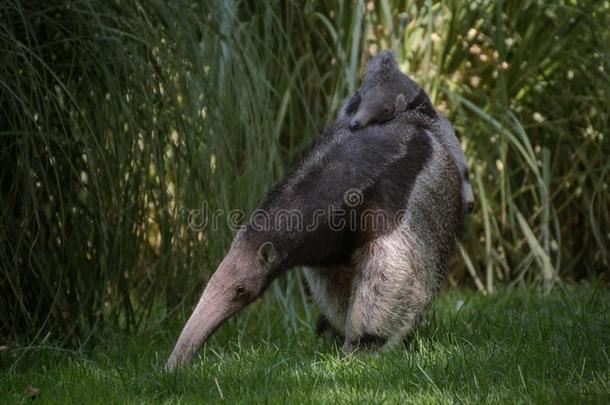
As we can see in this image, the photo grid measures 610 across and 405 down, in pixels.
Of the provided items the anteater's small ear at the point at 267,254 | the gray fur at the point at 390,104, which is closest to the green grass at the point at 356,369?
the anteater's small ear at the point at 267,254

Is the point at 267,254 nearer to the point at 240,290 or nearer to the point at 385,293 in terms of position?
the point at 240,290

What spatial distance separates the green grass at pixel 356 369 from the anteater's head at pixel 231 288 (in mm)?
127

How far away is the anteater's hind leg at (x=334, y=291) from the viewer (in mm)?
4566

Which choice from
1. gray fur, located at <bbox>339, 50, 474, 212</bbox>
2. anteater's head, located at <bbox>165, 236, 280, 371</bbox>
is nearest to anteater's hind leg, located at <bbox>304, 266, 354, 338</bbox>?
anteater's head, located at <bbox>165, 236, 280, 371</bbox>

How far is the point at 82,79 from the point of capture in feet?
15.2

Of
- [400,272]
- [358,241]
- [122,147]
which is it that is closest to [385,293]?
[400,272]

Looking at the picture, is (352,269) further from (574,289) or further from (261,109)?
(574,289)

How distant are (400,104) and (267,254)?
1.18 m

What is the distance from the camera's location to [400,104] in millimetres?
4895

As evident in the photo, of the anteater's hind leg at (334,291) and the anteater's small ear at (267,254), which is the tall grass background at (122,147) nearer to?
the anteater's hind leg at (334,291)

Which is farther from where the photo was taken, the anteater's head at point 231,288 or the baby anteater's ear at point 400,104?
the baby anteater's ear at point 400,104
